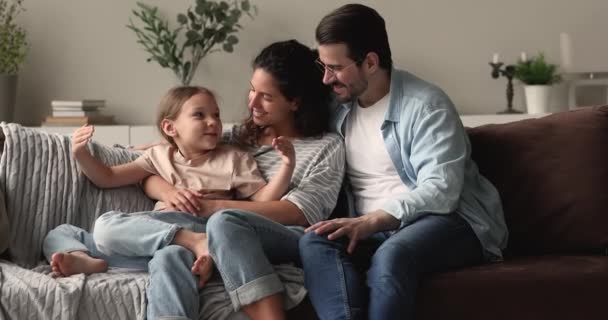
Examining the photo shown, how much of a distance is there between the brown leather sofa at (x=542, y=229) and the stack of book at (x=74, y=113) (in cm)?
226

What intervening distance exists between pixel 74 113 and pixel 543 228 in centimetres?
257

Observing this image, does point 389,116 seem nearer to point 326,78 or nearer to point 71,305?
point 326,78

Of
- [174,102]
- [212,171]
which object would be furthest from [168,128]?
[212,171]

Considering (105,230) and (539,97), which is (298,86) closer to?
(105,230)

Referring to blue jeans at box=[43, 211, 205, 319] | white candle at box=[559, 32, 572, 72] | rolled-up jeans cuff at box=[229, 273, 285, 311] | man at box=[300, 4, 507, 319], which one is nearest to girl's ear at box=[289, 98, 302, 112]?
man at box=[300, 4, 507, 319]

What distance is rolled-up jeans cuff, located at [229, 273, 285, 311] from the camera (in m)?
1.95

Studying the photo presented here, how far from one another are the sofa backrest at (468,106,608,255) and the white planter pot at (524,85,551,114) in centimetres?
168

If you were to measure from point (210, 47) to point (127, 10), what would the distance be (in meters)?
0.54

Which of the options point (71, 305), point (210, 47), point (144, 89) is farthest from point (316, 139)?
point (144, 89)

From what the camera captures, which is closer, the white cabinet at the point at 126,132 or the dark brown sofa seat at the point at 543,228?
the dark brown sofa seat at the point at 543,228

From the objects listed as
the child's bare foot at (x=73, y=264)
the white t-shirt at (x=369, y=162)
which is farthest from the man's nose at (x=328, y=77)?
the child's bare foot at (x=73, y=264)

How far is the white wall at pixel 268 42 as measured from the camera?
14.1 feet

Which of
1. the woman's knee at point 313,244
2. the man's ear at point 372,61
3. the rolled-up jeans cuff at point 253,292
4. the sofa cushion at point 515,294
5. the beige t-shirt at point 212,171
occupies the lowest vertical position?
the sofa cushion at point 515,294

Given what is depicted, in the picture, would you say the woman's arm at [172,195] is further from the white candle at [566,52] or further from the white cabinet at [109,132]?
the white candle at [566,52]
